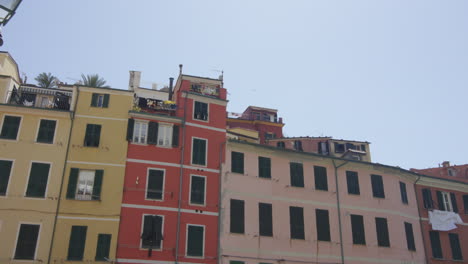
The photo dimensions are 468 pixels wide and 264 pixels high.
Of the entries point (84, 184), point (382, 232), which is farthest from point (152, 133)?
point (382, 232)

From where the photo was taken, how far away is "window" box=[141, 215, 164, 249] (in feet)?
102

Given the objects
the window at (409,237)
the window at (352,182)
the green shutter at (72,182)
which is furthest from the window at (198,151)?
the window at (409,237)

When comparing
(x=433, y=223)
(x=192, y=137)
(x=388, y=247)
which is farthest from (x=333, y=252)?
(x=192, y=137)

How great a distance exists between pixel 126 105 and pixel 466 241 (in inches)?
1347

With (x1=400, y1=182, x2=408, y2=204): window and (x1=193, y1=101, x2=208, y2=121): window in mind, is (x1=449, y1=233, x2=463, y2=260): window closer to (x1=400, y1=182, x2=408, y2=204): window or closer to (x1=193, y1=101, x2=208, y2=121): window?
(x1=400, y1=182, x2=408, y2=204): window

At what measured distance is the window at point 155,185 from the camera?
32.7 m

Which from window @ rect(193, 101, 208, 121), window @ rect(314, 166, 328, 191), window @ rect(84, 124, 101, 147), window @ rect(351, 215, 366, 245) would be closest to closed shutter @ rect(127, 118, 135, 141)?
window @ rect(84, 124, 101, 147)

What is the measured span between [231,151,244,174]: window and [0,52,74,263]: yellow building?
42.5ft

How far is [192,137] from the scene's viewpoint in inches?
1404

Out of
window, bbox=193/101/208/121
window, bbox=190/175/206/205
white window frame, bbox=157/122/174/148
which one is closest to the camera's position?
window, bbox=190/175/206/205

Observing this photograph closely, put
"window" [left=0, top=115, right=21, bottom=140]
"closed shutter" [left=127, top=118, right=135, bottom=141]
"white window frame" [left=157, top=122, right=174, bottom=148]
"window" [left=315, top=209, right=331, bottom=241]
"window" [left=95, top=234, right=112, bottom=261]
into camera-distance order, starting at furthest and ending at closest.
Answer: "window" [left=315, top=209, right=331, bottom=241], "white window frame" [left=157, top=122, right=174, bottom=148], "closed shutter" [left=127, top=118, right=135, bottom=141], "window" [left=0, top=115, right=21, bottom=140], "window" [left=95, top=234, right=112, bottom=261]

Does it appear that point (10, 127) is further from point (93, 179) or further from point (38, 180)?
point (93, 179)

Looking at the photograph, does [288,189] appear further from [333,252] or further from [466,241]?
[466,241]

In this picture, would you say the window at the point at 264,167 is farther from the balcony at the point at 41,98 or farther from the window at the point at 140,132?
the balcony at the point at 41,98
